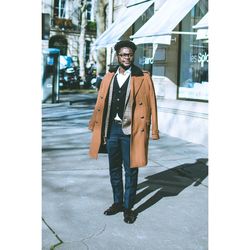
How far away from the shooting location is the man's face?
418 cm

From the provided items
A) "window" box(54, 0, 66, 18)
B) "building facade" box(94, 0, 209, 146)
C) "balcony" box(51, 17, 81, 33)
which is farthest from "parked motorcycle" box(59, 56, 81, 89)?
"window" box(54, 0, 66, 18)

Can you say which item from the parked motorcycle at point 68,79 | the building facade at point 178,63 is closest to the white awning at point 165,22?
the building facade at point 178,63

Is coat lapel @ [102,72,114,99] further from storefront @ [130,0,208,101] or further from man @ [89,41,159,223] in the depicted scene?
storefront @ [130,0,208,101]

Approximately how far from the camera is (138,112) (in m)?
4.23

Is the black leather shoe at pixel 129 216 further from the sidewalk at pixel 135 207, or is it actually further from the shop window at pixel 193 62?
the shop window at pixel 193 62

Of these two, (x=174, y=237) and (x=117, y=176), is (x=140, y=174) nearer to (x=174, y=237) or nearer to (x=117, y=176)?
(x=117, y=176)

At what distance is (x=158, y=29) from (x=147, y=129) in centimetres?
523

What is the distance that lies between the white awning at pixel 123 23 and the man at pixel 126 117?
24.0ft

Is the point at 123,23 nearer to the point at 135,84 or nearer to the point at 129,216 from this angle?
the point at 135,84

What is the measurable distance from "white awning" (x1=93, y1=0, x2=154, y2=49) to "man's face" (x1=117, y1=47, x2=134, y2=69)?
7.30 meters

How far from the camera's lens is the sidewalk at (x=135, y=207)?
3.84 m
